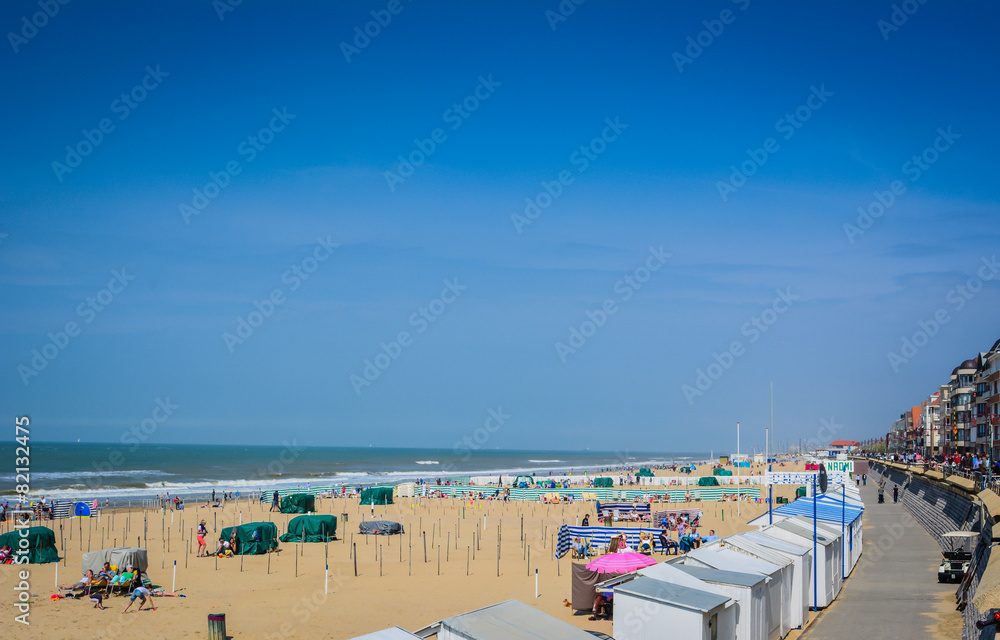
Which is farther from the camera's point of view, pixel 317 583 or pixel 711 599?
pixel 317 583

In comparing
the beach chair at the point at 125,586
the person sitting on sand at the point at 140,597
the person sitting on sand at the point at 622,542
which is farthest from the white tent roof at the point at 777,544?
the beach chair at the point at 125,586

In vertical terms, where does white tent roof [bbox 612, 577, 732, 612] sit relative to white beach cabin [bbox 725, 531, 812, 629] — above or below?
above

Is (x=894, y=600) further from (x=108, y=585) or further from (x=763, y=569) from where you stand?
(x=108, y=585)

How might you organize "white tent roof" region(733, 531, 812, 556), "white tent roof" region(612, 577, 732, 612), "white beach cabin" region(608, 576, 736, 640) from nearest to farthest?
"white beach cabin" region(608, 576, 736, 640) < "white tent roof" region(612, 577, 732, 612) < "white tent roof" region(733, 531, 812, 556)

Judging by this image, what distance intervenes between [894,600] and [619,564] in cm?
794

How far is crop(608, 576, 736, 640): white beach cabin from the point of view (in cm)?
1458

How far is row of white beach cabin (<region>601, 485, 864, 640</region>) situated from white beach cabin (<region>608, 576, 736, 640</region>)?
0.02m

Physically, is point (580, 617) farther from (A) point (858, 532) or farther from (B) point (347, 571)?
(A) point (858, 532)

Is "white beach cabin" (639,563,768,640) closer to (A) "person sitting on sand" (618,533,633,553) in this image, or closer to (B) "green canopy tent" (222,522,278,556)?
(A) "person sitting on sand" (618,533,633,553)

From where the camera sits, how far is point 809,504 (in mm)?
32406

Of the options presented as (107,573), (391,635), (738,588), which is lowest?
(107,573)

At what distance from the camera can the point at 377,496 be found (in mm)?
59625

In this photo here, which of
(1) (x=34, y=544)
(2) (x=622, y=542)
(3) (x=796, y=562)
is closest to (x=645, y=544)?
(2) (x=622, y=542)

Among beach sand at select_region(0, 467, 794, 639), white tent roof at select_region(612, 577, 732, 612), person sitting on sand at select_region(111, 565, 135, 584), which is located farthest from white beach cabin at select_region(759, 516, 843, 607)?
person sitting on sand at select_region(111, 565, 135, 584)
